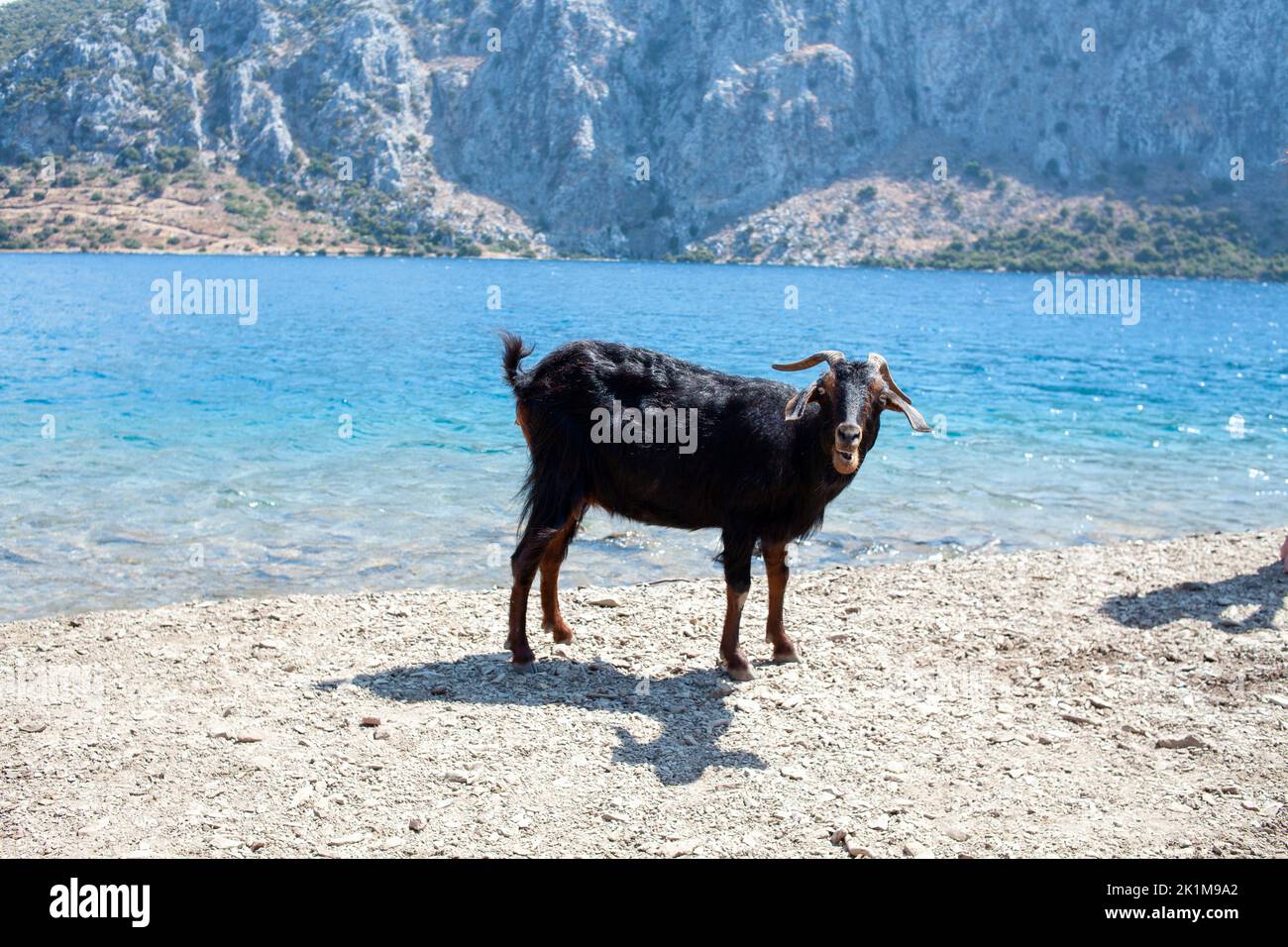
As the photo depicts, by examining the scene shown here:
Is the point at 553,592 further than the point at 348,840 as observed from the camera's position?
Yes

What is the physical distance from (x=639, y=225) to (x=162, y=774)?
516ft

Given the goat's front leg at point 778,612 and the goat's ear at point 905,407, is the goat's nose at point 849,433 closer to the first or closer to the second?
the goat's ear at point 905,407

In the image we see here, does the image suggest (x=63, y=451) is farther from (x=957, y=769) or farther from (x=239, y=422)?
(x=957, y=769)

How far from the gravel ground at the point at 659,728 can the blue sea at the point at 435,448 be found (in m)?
2.69

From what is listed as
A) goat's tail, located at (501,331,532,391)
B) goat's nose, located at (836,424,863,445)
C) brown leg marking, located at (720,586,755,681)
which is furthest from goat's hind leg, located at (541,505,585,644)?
goat's nose, located at (836,424,863,445)

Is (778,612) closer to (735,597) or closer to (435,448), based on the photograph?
(735,597)

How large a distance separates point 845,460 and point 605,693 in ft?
7.36

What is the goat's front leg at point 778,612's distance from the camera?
797 centimetres

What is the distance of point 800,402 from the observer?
280 inches

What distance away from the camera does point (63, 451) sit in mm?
18234

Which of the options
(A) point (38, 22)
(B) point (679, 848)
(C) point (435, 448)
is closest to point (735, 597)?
(B) point (679, 848)

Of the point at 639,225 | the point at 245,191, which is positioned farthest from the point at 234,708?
the point at 639,225

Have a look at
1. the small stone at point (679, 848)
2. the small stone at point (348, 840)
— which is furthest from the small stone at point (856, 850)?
the small stone at point (348, 840)

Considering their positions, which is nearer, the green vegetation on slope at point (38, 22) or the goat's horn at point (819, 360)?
the goat's horn at point (819, 360)
